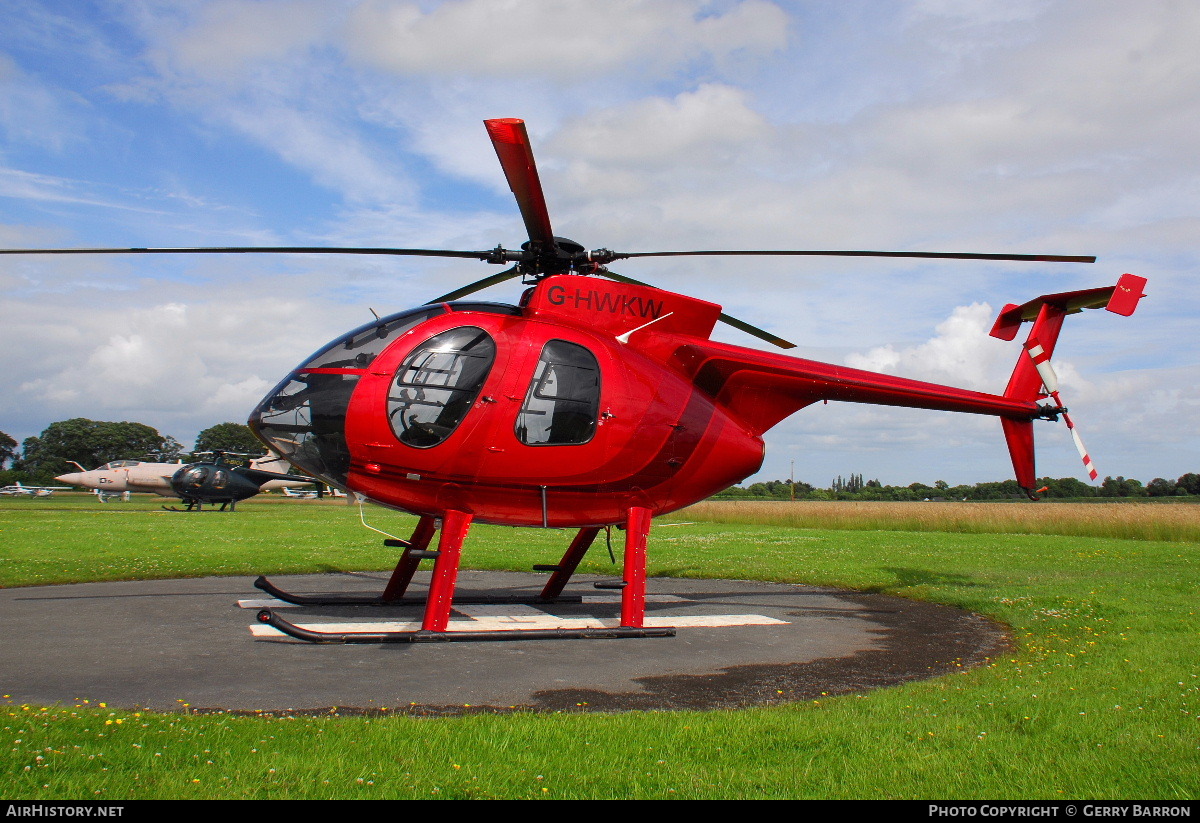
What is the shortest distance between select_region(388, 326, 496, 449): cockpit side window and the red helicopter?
0.02 m

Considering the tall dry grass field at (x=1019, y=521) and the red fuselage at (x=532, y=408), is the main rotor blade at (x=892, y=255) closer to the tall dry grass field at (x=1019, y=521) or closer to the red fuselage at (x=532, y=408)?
the red fuselage at (x=532, y=408)

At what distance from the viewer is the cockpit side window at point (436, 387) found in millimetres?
9484

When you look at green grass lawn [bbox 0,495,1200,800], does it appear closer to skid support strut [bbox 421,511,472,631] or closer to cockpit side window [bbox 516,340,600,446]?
skid support strut [bbox 421,511,472,631]

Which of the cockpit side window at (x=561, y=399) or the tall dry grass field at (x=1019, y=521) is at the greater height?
the cockpit side window at (x=561, y=399)

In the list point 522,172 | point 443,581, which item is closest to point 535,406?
point 443,581

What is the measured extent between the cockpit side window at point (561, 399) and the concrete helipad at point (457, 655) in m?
2.51

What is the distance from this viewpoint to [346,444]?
9.42m

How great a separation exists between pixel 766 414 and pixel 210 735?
8768mm

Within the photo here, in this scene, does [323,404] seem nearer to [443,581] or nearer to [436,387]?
[436,387]

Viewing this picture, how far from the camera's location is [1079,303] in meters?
13.9

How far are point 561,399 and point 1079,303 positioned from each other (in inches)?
380

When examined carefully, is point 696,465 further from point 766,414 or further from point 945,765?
point 945,765

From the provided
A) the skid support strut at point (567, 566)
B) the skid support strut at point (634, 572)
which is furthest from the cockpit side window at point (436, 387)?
the skid support strut at point (567, 566)

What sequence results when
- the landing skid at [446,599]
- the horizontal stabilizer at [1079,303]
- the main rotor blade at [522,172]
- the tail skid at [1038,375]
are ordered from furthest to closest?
the tail skid at [1038,375] < the horizontal stabilizer at [1079,303] < the landing skid at [446,599] < the main rotor blade at [522,172]
